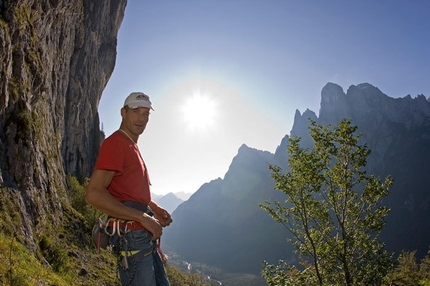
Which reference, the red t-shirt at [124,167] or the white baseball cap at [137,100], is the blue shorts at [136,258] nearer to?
the red t-shirt at [124,167]

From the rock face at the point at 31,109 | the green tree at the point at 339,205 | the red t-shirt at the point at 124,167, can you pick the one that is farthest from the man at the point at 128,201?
the rock face at the point at 31,109

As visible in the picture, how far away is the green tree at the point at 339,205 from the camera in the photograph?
14828 millimetres

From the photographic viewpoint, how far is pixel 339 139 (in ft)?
51.3

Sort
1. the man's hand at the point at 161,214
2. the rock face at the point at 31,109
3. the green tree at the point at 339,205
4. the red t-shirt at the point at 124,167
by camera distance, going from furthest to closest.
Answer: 1. the rock face at the point at 31,109
2. the green tree at the point at 339,205
3. the man's hand at the point at 161,214
4. the red t-shirt at the point at 124,167

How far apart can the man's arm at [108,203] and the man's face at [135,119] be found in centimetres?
85

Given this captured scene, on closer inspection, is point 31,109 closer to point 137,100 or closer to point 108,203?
point 137,100

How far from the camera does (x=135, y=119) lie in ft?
13.5

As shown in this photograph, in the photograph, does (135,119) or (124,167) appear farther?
(135,119)

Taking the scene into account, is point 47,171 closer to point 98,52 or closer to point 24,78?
point 24,78

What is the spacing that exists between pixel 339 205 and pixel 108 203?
15.3 meters

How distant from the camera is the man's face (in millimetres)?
4121

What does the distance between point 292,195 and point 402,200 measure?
229m

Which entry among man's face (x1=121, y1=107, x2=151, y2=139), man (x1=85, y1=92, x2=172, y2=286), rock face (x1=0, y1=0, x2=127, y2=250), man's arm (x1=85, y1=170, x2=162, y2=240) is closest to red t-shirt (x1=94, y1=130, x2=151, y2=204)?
man (x1=85, y1=92, x2=172, y2=286)

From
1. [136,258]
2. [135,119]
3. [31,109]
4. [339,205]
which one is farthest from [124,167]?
[31,109]
